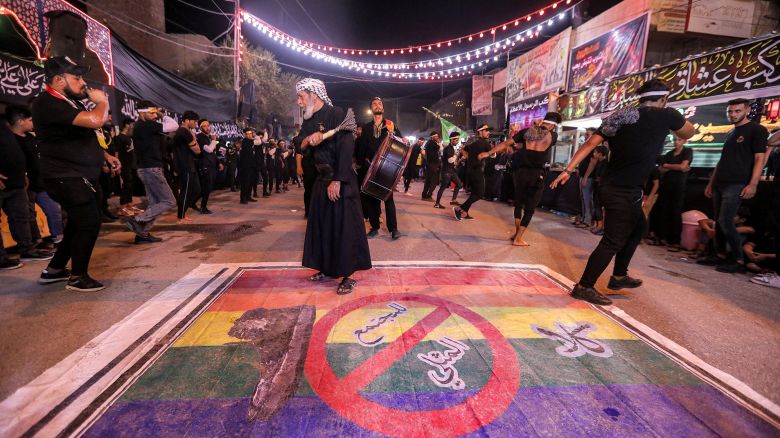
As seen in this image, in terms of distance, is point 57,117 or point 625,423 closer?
point 625,423

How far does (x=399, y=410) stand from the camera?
172 cm

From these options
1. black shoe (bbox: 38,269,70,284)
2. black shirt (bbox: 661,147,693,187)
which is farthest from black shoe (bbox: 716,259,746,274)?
black shoe (bbox: 38,269,70,284)

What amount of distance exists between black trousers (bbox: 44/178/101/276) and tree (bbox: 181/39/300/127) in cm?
1786

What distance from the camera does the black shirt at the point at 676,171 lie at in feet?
19.0

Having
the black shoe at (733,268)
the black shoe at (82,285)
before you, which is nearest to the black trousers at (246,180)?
the black shoe at (82,285)

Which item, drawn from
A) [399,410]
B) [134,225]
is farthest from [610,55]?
[134,225]

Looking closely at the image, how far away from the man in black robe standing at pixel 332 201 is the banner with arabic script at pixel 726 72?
5.88 metres

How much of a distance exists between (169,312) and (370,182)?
2656 millimetres

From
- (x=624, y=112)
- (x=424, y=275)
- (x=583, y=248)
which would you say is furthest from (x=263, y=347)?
(x=583, y=248)

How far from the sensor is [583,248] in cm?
566

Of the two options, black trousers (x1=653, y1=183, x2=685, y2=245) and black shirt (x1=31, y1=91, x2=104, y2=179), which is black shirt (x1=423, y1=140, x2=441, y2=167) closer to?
black trousers (x1=653, y1=183, x2=685, y2=245)

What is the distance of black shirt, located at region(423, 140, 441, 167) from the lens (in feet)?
34.3

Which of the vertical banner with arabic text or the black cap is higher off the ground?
the vertical banner with arabic text

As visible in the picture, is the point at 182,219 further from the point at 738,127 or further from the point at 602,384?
the point at 738,127
